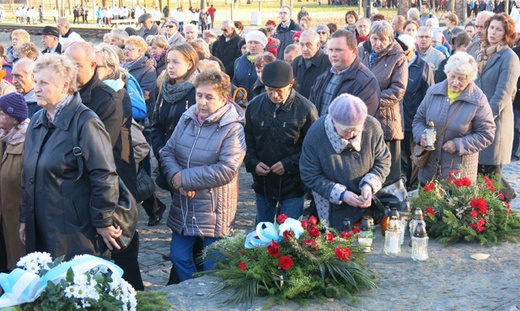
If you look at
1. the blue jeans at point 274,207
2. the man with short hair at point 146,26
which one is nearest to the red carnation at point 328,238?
the blue jeans at point 274,207

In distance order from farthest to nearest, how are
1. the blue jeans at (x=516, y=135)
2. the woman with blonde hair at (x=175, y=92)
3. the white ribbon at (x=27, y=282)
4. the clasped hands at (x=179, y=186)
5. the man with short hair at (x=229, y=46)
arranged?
Answer: the man with short hair at (x=229, y=46) → the blue jeans at (x=516, y=135) → the woman with blonde hair at (x=175, y=92) → the clasped hands at (x=179, y=186) → the white ribbon at (x=27, y=282)

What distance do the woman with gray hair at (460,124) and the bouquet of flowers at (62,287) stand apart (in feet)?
12.4

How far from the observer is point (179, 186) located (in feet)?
18.8

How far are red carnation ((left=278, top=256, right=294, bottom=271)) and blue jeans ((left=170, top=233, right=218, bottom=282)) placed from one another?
1386mm

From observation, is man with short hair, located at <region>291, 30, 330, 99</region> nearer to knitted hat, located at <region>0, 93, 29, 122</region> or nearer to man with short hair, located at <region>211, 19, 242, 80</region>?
knitted hat, located at <region>0, 93, 29, 122</region>

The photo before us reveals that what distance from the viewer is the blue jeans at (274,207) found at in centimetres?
652

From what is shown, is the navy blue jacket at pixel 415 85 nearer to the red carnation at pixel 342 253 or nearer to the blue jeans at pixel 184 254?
the blue jeans at pixel 184 254

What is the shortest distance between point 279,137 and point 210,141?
83 centimetres

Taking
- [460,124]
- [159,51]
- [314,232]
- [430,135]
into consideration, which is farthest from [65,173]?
[159,51]

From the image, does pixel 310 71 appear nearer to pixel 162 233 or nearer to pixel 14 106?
pixel 162 233

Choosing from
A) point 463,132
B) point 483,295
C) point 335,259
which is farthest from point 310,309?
point 463,132

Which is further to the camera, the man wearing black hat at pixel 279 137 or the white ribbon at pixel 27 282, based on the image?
the man wearing black hat at pixel 279 137

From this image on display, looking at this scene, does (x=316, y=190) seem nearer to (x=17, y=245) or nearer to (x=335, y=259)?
(x=335, y=259)

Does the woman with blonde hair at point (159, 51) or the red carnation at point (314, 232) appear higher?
the woman with blonde hair at point (159, 51)
